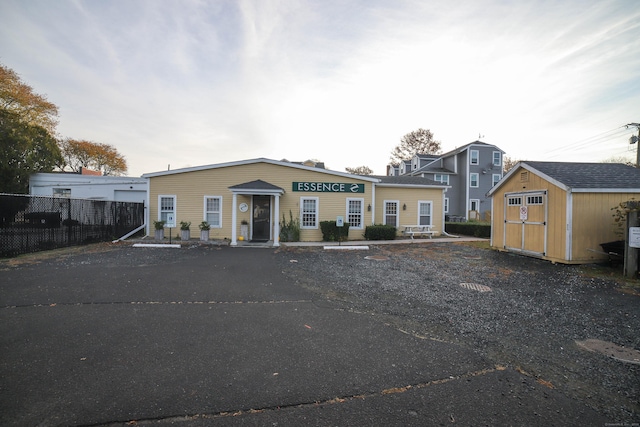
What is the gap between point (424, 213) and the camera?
18109mm

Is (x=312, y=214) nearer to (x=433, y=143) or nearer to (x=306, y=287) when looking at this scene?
(x=306, y=287)

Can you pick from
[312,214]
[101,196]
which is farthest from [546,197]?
[101,196]

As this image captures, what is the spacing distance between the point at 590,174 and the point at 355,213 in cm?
1000

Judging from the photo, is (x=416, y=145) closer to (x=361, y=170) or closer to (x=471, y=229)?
(x=361, y=170)

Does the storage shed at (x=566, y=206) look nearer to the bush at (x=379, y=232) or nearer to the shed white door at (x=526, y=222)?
the shed white door at (x=526, y=222)

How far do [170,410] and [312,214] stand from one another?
44.8 feet

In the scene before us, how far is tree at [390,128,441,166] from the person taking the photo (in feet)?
152

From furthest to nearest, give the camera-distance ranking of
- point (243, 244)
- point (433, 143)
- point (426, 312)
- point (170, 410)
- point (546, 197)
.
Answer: point (433, 143)
point (243, 244)
point (546, 197)
point (426, 312)
point (170, 410)

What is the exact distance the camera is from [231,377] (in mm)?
2799

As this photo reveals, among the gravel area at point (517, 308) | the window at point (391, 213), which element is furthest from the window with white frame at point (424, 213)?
the gravel area at point (517, 308)

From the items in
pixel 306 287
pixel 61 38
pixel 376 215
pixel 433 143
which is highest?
pixel 433 143

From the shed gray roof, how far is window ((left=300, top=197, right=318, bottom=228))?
32.3ft

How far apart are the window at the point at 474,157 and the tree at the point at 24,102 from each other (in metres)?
45.2

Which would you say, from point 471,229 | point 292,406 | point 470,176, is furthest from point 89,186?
point 470,176
